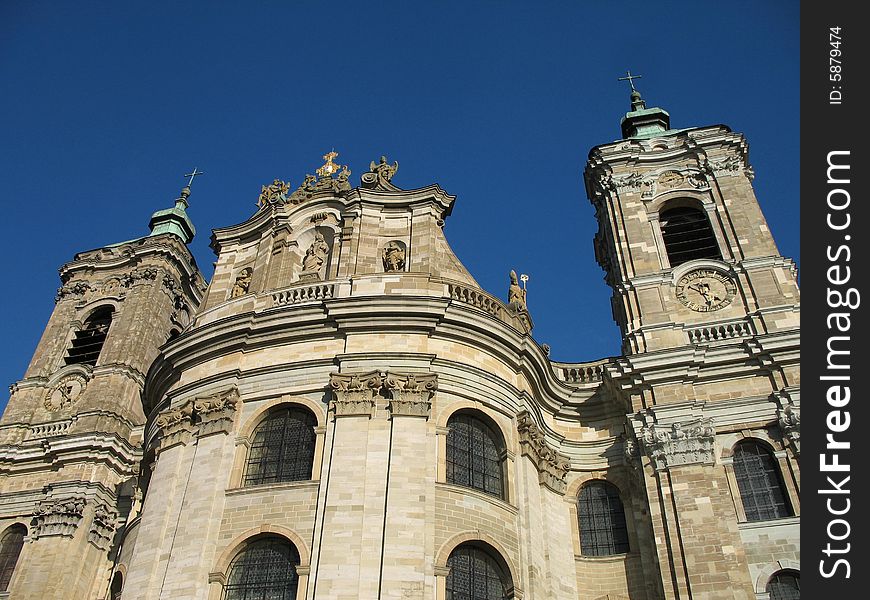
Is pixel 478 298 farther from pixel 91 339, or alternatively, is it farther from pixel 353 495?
pixel 91 339

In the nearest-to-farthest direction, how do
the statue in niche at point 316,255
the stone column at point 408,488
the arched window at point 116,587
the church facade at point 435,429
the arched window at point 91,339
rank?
1. the stone column at point 408,488
2. the church facade at point 435,429
3. the arched window at point 116,587
4. the statue in niche at point 316,255
5. the arched window at point 91,339

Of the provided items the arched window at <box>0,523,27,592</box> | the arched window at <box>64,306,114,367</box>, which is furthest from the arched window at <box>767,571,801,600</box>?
the arched window at <box>64,306,114,367</box>

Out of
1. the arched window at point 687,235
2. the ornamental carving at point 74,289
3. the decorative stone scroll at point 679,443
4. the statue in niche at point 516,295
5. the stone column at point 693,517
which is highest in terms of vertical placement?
the ornamental carving at point 74,289

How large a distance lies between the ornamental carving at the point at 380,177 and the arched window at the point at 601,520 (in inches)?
397

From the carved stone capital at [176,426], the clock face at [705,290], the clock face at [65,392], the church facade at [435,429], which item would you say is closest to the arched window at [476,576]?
the church facade at [435,429]

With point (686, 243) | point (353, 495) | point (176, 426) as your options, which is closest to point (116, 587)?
point (176, 426)

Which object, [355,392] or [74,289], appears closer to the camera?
[355,392]

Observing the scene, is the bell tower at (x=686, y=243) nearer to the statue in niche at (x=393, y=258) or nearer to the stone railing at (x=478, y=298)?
the stone railing at (x=478, y=298)

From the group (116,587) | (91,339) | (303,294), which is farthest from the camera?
(91,339)

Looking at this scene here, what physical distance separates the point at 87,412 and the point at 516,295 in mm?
15110

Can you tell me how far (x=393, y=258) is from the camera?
20.3m

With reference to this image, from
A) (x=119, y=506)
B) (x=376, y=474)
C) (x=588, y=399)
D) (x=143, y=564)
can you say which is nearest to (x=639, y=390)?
(x=588, y=399)

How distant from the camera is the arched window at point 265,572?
14711 millimetres
